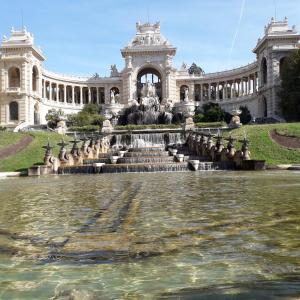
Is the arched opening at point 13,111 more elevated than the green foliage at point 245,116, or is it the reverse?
the arched opening at point 13,111

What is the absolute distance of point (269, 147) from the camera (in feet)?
134

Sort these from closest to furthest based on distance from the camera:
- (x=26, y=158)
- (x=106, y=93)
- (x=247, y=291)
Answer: (x=247, y=291) < (x=26, y=158) < (x=106, y=93)

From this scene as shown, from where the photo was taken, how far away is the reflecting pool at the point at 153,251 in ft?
17.7

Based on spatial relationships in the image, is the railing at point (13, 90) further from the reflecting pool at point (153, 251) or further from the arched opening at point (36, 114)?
the reflecting pool at point (153, 251)

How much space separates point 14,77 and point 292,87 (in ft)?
192

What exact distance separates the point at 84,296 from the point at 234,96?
106877mm

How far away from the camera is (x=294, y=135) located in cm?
4403

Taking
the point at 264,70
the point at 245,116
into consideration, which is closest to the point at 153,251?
the point at 245,116

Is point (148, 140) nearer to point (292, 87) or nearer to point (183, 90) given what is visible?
point (292, 87)

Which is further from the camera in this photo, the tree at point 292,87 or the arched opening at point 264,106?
the arched opening at point 264,106

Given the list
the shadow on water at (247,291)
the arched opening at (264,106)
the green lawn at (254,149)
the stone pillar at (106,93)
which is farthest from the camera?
the stone pillar at (106,93)

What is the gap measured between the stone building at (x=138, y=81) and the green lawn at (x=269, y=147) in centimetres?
3473

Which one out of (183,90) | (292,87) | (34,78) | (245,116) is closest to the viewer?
(292,87)

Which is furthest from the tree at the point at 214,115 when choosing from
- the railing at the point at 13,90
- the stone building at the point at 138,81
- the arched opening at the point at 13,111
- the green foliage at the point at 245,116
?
the arched opening at the point at 13,111
